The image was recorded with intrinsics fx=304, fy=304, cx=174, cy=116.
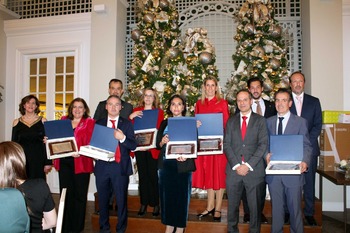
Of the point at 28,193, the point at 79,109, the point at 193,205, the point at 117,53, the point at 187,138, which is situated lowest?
the point at 193,205

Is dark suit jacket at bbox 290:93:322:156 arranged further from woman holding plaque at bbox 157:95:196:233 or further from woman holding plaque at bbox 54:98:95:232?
woman holding plaque at bbox 54:98:95:232

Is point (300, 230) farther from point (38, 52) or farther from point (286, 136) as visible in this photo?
point (38, 52)

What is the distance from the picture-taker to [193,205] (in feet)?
13.2

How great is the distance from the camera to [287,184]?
10.0 feet

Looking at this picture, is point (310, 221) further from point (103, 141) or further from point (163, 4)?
point (163, 4)

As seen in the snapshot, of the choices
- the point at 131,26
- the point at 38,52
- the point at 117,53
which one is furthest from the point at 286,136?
the point at 38,52

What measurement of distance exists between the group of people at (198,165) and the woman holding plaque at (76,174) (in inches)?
0.4

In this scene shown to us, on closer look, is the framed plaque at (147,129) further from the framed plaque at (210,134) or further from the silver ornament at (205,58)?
the silver ornament at (205,58)

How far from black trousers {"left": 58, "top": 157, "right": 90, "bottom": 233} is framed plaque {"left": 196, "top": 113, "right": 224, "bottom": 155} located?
147 centimetres

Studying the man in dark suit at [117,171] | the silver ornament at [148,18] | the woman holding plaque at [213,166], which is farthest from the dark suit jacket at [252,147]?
the silver ornament at [148,18]

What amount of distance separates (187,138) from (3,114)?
5.05 meters

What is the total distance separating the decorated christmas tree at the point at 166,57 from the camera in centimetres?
498

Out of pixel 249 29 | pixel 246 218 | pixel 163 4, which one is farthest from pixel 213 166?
pixel 163 4

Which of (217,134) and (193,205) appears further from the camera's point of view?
(193,205)
